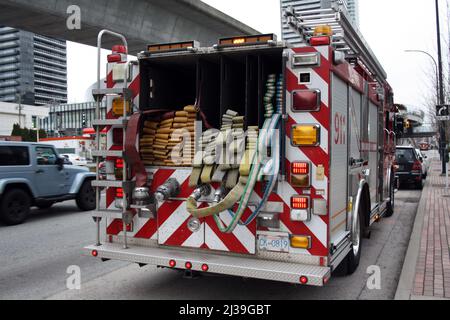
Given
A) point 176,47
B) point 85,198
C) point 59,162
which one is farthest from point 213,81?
point 85,198

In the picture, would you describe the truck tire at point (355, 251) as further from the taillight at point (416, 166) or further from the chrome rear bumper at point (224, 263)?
the taillight at point (416, 166)

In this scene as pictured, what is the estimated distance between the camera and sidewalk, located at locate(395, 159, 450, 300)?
518 cm

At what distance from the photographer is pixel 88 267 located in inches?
258

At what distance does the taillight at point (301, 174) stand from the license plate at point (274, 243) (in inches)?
21.7

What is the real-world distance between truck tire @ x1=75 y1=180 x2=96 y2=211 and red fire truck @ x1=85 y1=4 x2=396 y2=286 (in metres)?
7.11

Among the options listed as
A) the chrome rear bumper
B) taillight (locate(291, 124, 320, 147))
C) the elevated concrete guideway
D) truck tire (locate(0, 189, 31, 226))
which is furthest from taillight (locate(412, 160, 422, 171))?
the chrome rear bumper

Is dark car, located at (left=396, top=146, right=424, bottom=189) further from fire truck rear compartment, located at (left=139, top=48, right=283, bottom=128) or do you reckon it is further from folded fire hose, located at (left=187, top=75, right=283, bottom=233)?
folded fire hose, located at (left=187, top=75, right=283, bottom=233)

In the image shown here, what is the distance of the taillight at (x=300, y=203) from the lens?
14.9 feet

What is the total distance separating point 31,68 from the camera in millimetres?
98688

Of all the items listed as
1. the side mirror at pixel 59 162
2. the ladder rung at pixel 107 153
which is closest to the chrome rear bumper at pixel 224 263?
the ladder rung at pixel 107 153

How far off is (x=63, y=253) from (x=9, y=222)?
11.3 feet

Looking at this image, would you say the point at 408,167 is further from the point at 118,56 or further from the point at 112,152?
the point at 112,152
